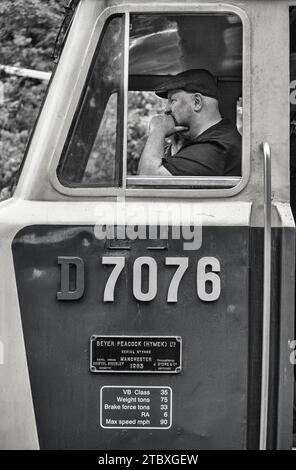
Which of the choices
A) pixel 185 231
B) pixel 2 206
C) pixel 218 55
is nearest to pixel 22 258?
pixel 2 206

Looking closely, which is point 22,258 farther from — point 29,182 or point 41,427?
point 41,427

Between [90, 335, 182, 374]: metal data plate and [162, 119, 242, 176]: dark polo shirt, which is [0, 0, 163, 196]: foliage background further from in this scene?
[90, 335, 182, 374]: metal data plate

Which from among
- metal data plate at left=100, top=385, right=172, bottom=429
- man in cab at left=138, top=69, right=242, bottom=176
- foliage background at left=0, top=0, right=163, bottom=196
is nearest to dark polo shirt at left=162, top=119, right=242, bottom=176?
man in cab at left=138, top=69, right=242, bottom=176

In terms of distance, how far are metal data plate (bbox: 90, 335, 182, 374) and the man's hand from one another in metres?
0.76

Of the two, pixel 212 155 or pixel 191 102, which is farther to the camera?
pixel 191 102

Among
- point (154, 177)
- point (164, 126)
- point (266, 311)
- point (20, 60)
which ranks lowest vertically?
point (20, 60)

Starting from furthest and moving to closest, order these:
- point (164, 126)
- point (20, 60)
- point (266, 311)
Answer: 1. point (20, 60)
2. point (164, 126)
3. point (266, 311)

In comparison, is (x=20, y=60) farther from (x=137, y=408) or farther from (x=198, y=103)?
(x=137, y=408)

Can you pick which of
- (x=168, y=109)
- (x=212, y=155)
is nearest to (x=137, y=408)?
(x=212, y=155)

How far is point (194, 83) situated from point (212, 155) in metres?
0.29

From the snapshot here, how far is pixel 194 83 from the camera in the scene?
136 inches

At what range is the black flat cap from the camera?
11.3 ft

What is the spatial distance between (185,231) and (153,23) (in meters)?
0.77

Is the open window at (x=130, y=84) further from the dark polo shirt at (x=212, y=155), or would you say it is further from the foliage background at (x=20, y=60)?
the foliage background at (x=20, y=60)
